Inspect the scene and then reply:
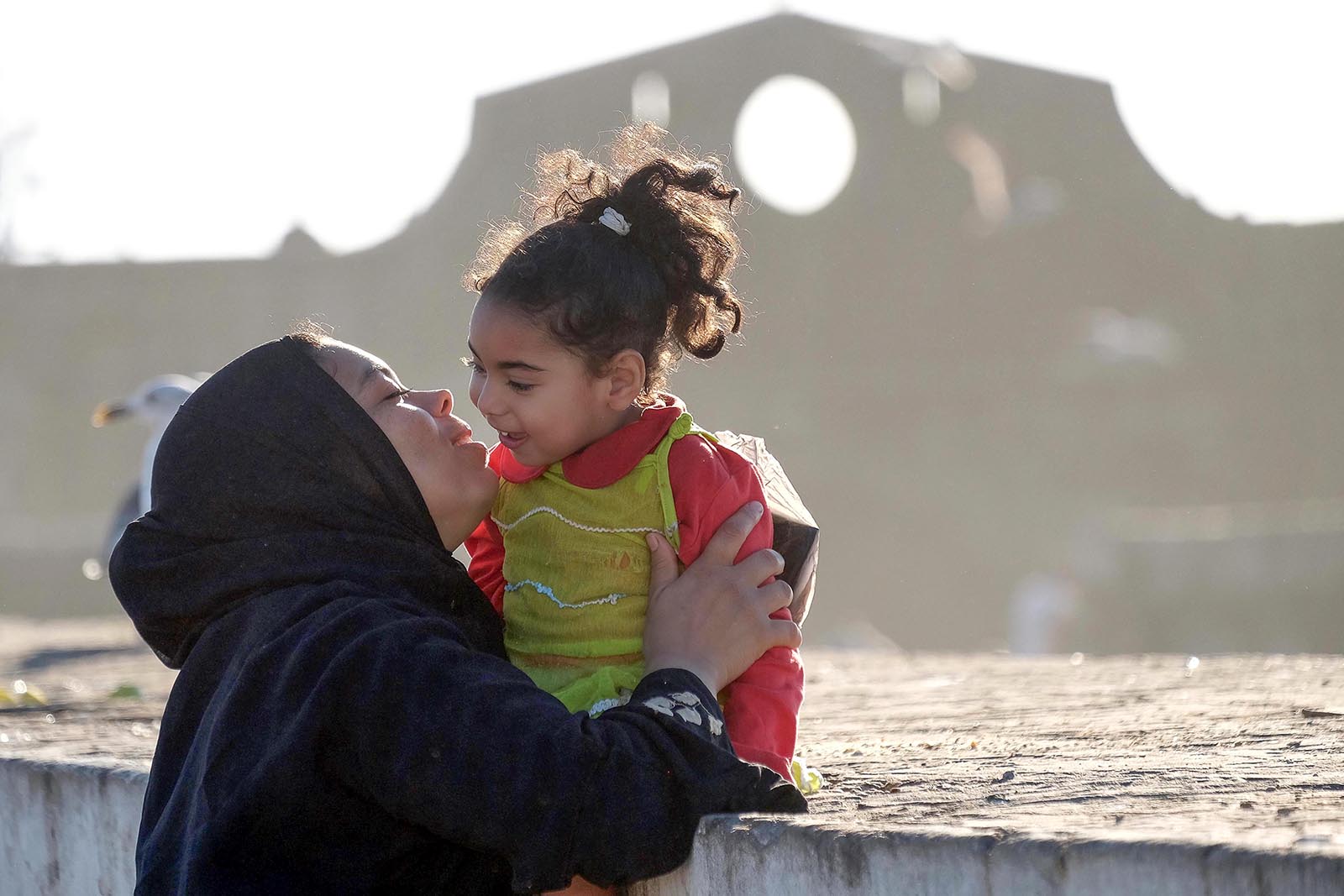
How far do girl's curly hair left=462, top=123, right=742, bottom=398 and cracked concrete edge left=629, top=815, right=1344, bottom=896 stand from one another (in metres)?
0.74

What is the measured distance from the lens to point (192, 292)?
2252cm

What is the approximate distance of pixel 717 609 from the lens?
6.51 feet

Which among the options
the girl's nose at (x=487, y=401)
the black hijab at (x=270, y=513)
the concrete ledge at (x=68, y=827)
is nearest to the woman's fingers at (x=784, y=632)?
the black hijab at (x=270, y=513)

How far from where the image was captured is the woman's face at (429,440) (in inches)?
80.2

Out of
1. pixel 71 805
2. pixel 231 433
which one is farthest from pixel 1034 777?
pixel 71 805

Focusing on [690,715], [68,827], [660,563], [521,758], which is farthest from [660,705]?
[68,827]

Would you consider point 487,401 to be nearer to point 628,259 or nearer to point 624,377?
point 624,377

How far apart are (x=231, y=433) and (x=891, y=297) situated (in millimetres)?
22189

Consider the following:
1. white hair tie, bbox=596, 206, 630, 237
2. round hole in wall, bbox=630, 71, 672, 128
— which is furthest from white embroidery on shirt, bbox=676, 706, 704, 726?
round hole in wall, bbox=630, 71, 672, 128

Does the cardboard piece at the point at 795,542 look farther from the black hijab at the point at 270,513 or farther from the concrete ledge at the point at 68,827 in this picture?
the concrete ledge at the point at 68,827

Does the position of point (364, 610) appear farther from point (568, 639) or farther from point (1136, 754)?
point (1136, 754)

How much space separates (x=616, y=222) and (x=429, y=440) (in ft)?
1.56

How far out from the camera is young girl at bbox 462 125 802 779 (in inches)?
81.9

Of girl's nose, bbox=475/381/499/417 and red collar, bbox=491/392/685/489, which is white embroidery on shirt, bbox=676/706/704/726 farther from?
girl's nose, bbox=475/381/499/417
